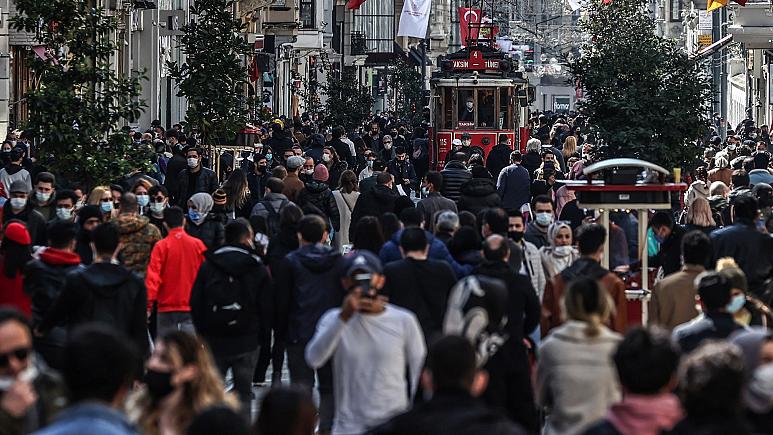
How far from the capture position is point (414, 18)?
55.0 meters

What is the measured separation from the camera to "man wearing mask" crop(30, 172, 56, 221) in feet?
54.9

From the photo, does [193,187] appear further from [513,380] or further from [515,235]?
[513,380]

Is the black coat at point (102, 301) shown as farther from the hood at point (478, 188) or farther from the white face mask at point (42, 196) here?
the hood at point (478, 188)

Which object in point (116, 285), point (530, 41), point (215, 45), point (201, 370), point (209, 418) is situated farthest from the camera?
point (530, 41)

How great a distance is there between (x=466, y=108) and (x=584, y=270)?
26.9 metres

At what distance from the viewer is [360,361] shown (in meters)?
9.55

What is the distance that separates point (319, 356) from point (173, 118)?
4140 centimetres

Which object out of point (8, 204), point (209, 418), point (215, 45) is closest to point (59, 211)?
point (8, 204)

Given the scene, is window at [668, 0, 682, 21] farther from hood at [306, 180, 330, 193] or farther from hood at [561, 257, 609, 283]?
hood at [561, 257, 609, 283]

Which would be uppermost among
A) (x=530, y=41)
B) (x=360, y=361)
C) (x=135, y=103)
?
(x=530, y=41)

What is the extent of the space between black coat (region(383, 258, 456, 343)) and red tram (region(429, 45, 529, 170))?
2621 cm

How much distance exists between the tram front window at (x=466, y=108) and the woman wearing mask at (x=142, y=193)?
2139cm

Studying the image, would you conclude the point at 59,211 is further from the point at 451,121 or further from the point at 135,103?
the point at 451,121

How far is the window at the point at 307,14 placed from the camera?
7062 centimetres
